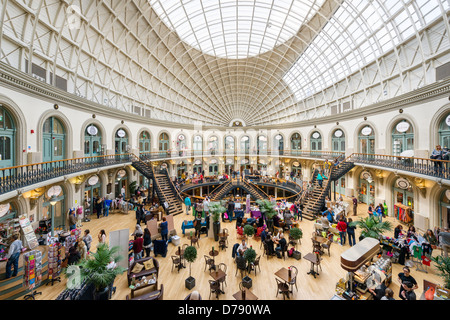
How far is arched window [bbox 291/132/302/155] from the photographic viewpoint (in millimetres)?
28062

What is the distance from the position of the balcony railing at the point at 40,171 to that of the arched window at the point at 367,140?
2270 centimetres

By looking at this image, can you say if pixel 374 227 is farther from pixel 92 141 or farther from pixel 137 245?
pixel 92 141

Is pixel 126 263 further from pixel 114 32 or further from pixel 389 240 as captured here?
pixel 114 32

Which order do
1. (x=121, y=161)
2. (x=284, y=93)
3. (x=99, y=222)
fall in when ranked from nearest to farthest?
(x=99, y=222), (x=121, y=161), (x=284, y=93)

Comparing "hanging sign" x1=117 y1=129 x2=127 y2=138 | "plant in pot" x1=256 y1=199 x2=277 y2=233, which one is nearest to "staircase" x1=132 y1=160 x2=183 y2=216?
"hanging sign" x1=117 y1=129 x2=127 y2=138

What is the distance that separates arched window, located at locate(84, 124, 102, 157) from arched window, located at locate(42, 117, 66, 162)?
6.85 ft

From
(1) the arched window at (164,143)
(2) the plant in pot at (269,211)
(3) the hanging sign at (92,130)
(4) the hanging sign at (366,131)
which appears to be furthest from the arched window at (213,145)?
A: (2) the plant in pot at (269,211)

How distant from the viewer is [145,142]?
76.3 ft

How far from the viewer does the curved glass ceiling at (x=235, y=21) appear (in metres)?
18.7

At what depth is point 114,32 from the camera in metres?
16.5

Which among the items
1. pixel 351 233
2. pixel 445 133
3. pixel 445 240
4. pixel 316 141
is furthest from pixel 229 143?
pixel 445 240
